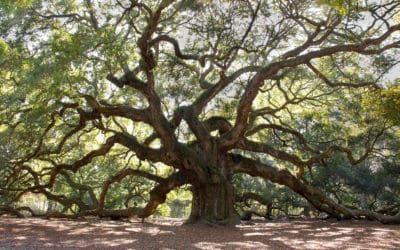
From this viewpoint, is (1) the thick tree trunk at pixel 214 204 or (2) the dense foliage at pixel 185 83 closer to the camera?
(2) the dense foliage at pixel 185 83

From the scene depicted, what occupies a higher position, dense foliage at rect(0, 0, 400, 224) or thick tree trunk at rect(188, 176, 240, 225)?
dense foliage at rect(0, 0, 400, 224)

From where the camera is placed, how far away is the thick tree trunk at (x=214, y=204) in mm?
10711

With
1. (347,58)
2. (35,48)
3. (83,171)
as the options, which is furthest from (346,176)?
(35,48)

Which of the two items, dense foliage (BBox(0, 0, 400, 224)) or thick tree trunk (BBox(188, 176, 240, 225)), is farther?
thick tree trunk (BBox(188, 176, 240, 225))

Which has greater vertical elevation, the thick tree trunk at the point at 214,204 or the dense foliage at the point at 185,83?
the dense foliage at the point at 185,83

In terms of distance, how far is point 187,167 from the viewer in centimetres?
1093

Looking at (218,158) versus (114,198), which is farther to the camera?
(114,198)

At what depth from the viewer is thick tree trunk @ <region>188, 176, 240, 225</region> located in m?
10.7

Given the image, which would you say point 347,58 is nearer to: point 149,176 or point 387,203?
point 149,176

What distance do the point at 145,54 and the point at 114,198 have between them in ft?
34.0

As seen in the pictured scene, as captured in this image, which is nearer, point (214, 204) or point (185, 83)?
point (214, 204)

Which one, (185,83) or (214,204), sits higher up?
(185,83)

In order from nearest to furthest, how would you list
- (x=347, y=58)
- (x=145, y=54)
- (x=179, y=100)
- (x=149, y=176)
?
(x=145, y=54), (x=347, y=58), (x=149, y=176), (x=179, y=100)

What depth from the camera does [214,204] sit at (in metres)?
10.8
